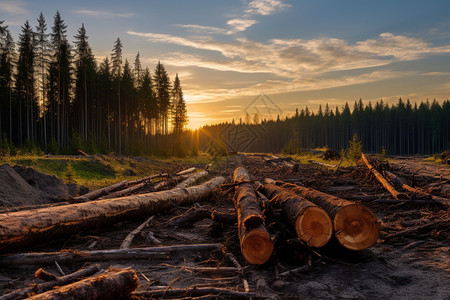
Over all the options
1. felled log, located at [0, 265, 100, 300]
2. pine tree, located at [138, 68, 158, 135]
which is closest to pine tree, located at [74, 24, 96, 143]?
pine tree, located at [138, 68, 158, 135]

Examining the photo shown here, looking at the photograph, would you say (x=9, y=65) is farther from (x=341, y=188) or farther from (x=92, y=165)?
(x=341, y=188)

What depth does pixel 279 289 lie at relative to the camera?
155 inches

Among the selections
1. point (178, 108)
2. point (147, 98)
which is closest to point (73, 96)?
point (147, 98)

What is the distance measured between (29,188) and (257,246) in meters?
8.74

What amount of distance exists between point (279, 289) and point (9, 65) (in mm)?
48929

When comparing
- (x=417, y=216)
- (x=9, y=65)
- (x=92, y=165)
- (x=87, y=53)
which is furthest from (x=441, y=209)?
(x=9, y=65)

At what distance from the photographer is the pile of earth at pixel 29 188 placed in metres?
8.69

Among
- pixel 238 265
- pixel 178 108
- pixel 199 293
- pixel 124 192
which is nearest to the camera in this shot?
pixel 199 293

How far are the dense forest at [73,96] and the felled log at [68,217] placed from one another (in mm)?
27181

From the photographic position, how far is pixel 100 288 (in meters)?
3.27

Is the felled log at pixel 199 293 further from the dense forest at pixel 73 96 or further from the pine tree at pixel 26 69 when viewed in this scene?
the pine tree at pixel 26 69

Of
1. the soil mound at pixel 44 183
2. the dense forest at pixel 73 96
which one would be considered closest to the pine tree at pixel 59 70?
the dense forest at pixel 73 96

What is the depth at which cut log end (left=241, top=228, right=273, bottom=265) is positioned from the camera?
4459 mm

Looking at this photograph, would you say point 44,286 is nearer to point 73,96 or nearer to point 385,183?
point 385,183
